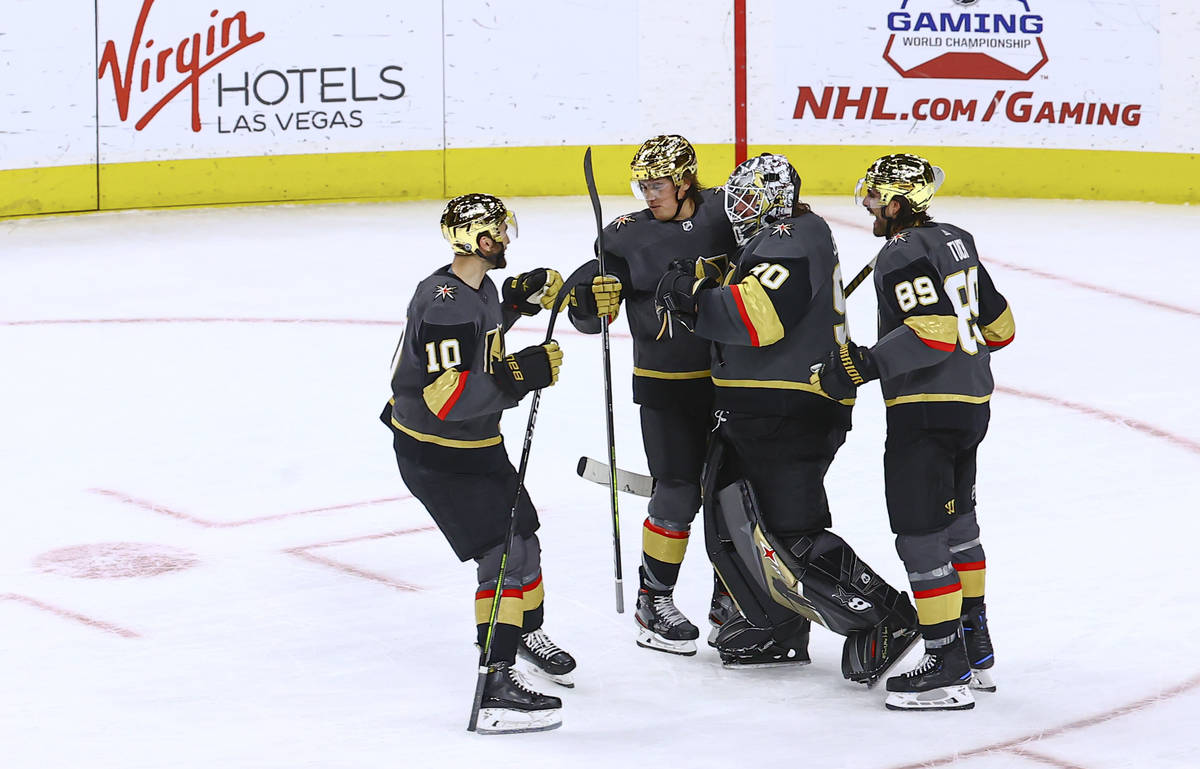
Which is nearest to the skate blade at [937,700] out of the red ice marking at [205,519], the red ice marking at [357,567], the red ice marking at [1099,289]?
the red ice marking at [357,567]

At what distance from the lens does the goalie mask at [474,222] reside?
4129mm

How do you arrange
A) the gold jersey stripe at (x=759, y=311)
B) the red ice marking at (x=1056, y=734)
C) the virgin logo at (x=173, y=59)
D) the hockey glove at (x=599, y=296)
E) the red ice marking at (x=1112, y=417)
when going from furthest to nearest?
the virgin logo at (x=173, y=59) → the red ice marking at (x=1112, y=417) → the hockey glove at (x=599, y=296) → the gold jersey stripe at (x=759, y=311) → the red ice marking at (x=1056, y=734)

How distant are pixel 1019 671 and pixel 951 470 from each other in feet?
1.92

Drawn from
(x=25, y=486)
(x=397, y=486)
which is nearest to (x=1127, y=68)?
(x=397, y=486)

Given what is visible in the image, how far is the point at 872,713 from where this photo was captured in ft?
13.9

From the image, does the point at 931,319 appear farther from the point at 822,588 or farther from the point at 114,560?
the point at 114,560

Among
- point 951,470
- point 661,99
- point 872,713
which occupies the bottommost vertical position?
point 872,713

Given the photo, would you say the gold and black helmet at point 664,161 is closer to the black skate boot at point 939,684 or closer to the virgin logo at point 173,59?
the black skate boot at point 939,684

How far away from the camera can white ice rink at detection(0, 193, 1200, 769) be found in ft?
13.4

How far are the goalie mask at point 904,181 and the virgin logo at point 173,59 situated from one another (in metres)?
7.97

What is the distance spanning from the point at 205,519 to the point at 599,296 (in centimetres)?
200

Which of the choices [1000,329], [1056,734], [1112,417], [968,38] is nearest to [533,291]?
[1000,329]

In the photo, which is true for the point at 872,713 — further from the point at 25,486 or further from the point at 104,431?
the point at 104,431

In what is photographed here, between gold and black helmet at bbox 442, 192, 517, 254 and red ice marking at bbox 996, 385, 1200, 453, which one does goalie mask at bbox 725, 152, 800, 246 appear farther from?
red ice marking at bbox 996, 385, 1200, 453
